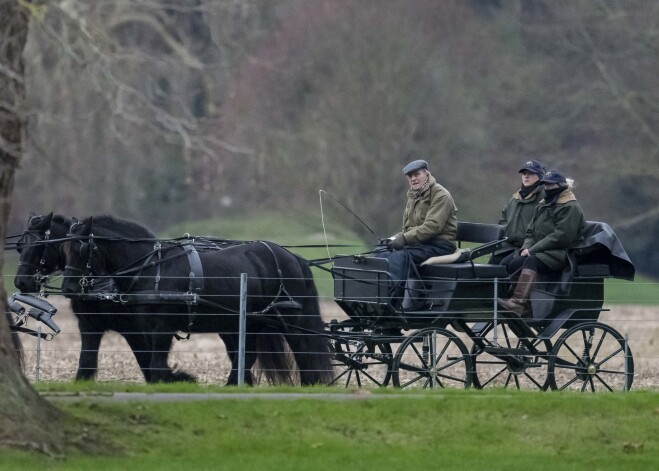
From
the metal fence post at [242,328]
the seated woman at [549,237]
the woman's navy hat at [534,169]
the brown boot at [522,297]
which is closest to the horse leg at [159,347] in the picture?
the metal fence post at [242,328]

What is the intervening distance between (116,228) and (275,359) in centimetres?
209

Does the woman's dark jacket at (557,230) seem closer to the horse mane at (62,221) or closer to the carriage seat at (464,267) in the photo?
the carriage seat at (464,267)

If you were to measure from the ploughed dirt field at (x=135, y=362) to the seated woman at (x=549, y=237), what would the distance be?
1.49 meters

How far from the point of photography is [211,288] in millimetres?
15375

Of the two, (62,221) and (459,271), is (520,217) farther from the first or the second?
(62,221)

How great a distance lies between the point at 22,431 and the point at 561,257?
6558 mm

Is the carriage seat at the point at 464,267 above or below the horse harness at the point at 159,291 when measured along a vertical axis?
above

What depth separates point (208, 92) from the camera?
1999 inches

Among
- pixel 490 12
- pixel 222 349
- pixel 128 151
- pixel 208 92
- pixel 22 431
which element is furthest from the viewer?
pixel 490 12

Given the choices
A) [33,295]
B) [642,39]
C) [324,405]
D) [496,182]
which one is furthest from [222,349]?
[496,182]

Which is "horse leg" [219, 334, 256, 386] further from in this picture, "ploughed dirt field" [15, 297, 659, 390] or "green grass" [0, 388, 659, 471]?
"green grass" [0, 388, 659, 471]

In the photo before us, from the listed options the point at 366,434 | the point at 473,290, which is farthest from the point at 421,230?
the point at 366,434

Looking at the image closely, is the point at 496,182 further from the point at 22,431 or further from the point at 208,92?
the point at 22,431

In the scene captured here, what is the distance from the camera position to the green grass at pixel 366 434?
433 inches
